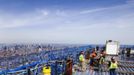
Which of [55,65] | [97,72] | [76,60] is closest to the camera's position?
[55,65]

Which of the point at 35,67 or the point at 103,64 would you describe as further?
the point at 103,64

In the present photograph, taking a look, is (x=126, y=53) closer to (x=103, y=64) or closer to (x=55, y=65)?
(x=103, y=64)

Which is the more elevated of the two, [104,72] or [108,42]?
[108,42]

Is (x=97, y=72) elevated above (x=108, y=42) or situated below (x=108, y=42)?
below

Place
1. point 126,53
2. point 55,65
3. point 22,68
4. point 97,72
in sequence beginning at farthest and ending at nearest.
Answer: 1. point 126,53
2. point 97,72
3. point 55,65
4. point 22,68

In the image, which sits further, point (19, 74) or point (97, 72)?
point (97, 72)

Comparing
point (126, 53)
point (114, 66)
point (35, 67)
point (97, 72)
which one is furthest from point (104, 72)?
point (126, 53)

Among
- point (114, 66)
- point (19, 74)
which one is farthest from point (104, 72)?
point (19, 74)

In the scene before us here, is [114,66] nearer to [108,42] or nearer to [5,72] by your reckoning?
[5,72]

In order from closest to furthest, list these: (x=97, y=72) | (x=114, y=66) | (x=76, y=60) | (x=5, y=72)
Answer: (x=5, y=72) → (x=114, y=66) → (x=97, y=72) → (x=76, y=60)
